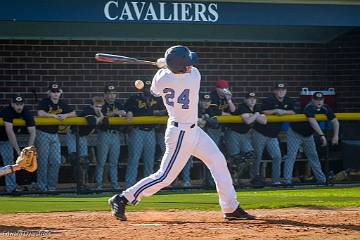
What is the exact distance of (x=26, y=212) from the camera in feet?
34.9

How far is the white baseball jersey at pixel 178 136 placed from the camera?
9.18 meters

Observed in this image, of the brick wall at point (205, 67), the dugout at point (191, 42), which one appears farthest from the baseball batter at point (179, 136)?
the brick wall at point (205, 67)

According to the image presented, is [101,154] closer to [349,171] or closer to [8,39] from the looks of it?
[8,39]

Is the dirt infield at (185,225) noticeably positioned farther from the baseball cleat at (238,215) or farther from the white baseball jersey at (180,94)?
the white baseball jersey at (180,94)

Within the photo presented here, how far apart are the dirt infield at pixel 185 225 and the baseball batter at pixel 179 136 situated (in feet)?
1.09

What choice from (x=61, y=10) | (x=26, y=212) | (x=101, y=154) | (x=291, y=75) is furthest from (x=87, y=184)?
(x=291, y=75)

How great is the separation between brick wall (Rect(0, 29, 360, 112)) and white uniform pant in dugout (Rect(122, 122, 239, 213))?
24.9 feet

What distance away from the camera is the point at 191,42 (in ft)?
57.6

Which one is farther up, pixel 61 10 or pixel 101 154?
pixel 61 10

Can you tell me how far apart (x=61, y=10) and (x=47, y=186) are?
305cm

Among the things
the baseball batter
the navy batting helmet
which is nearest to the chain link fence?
the baseball batter

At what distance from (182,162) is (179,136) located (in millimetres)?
266

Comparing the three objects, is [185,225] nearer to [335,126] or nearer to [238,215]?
[238,215]

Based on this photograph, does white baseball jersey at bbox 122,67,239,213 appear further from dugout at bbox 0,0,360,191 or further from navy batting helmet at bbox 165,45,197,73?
dugout at bbox 0,0,360,191
